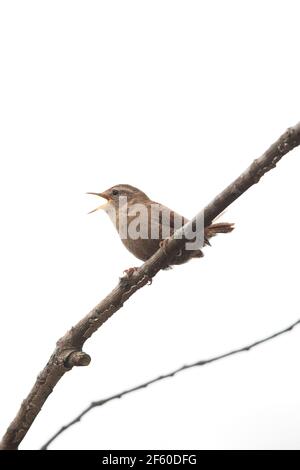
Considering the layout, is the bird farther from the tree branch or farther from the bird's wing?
the tree branch

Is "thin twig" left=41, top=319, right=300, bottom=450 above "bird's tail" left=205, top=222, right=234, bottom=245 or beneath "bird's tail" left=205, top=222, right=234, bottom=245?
beneath

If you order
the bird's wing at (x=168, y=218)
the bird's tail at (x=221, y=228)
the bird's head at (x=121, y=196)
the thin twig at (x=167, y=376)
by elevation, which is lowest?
the thin twig at (x=167, y=376)

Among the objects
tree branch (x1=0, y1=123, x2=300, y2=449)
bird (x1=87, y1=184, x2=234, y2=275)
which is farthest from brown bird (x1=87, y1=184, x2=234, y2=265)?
tree branch (x1=0, y1=123, x2=300, y2=449)

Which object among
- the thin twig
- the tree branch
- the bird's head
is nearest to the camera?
the thin twig

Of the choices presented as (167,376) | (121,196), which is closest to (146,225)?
(121,196)

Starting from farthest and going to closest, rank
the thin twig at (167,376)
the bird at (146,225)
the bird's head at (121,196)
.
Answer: the bird's head at (121,196), the bird at (146,225), the thin twig at (167,376)

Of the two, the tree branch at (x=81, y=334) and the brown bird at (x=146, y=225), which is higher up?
the brown bird at (x=146, y=225)

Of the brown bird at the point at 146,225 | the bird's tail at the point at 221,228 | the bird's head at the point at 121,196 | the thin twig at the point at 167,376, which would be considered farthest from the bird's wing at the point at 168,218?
the thin twig at the point at 167,376

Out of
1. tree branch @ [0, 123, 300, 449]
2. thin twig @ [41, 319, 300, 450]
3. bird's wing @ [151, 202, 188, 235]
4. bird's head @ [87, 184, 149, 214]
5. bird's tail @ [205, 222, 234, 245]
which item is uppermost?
bird's head @ [87, 184, 149, 214]

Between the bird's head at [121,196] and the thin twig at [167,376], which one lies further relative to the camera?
the bird's head at [121,196]

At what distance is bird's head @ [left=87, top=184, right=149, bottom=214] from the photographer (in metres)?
6.08

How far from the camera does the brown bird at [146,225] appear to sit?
5.03 meters

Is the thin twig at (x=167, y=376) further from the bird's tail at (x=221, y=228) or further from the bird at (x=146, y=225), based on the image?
the bird's tail at (x=221, y=228)
